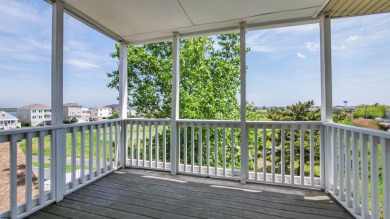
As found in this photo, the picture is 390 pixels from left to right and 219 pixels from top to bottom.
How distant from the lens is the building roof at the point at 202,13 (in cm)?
232

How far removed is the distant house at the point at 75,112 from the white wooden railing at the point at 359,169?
127 inches

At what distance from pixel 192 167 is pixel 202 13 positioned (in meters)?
2.29

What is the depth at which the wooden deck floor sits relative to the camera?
1.99 meters

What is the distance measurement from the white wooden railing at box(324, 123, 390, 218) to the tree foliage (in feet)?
11.1

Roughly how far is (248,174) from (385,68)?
1979mm

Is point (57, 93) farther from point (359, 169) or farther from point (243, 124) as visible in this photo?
point (359, 169)

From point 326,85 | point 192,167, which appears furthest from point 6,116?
point 326,85

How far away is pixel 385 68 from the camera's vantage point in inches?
76.7

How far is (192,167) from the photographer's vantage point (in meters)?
3.20

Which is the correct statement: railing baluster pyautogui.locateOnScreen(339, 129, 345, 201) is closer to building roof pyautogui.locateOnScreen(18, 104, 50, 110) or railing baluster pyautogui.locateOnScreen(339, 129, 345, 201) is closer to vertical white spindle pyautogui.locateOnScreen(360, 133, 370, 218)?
vertical white spindle pyautogui.locateOnScreen(360, 133, 370, 218)

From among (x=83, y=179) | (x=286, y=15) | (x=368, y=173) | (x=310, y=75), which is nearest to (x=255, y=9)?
(x=286, y=15)

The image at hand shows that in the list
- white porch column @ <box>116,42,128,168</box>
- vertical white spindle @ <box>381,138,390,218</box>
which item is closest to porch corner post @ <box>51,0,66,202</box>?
white porch column @ <box>116,42,128,168</box>

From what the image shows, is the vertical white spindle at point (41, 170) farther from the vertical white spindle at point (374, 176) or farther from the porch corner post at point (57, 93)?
the vertical white spindle at point (374, 176)

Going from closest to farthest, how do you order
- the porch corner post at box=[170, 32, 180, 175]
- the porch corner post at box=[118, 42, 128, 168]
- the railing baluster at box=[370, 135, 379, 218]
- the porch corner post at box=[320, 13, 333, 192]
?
1. the railing baluster at box=[370, 135, 379, 218]
2. the porch corner post at box=[320, 13, 333, 192]
3. the porch corner post at box=[170, 32, 180, 175]
4. the porch corner post at box=[118, 42, 128, 168]
